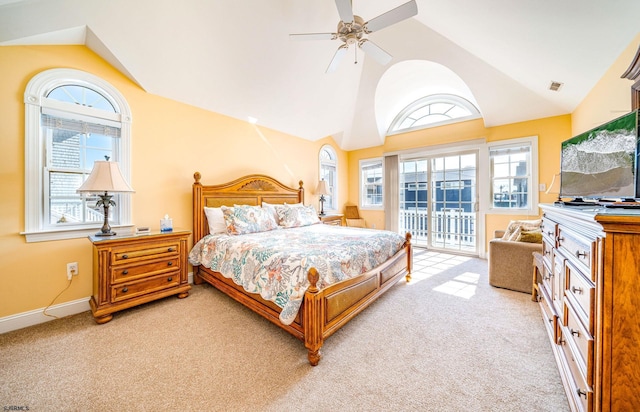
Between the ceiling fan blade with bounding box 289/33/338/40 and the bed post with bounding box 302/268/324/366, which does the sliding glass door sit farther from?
the bed post with bounding box 302/268/324/366

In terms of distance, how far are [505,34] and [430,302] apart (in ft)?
10.1

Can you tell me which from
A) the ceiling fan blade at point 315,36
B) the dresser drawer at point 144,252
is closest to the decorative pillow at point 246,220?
the dresser drawer at point 144,252

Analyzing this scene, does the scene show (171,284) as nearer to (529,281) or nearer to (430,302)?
(430,302)

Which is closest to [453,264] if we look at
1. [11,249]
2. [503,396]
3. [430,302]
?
[430,302]

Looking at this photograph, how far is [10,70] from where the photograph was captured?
222 cm

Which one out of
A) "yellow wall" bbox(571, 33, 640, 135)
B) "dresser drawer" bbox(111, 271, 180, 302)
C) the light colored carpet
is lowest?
the light colored carpet

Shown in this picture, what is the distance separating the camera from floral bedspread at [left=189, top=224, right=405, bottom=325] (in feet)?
6.11

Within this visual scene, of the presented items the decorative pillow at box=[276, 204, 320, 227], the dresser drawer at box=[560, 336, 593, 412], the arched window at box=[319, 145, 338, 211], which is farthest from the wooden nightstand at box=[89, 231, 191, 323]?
the arched window at box=[319, 145, 338, 211]

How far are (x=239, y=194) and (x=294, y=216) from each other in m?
0.98

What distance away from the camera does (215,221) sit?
3285mm

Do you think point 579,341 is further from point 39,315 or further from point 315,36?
point 39,315

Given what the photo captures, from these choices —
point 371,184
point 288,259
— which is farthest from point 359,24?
point 371,184

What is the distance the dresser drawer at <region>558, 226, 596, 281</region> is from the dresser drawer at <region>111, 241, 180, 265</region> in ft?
11.3

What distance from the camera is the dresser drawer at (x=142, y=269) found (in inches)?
93.3
